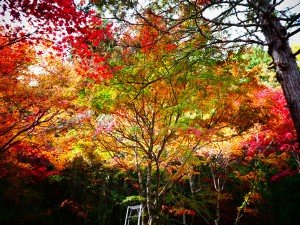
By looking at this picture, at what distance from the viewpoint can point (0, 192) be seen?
10.0 meters

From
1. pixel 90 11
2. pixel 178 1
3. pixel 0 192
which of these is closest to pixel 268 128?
pixel 178 1

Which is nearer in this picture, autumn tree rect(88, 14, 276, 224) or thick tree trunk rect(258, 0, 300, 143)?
thick tree trunk rect(258, 0, 300, 143)

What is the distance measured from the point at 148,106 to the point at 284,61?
3.98 metres

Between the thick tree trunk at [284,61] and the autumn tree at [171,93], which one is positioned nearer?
the thick tree trunk at [284,61]

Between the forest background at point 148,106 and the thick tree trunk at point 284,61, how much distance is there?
17 mm

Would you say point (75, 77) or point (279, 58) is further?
point (75, 77)

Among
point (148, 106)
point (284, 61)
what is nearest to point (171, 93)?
point (148, 106)

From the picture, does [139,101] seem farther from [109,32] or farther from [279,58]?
[279,58]

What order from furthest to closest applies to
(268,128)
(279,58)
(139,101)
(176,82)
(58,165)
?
(58,165)
(268,128)
(139,101)
(176,82)
(279,58)

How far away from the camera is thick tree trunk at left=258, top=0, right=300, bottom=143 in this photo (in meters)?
3.25

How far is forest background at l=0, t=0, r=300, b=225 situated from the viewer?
386 centimetres

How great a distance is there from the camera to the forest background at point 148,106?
3.86 meters

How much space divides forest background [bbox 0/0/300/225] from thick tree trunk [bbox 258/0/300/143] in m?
0.02

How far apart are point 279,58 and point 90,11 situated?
3737 millimetres
